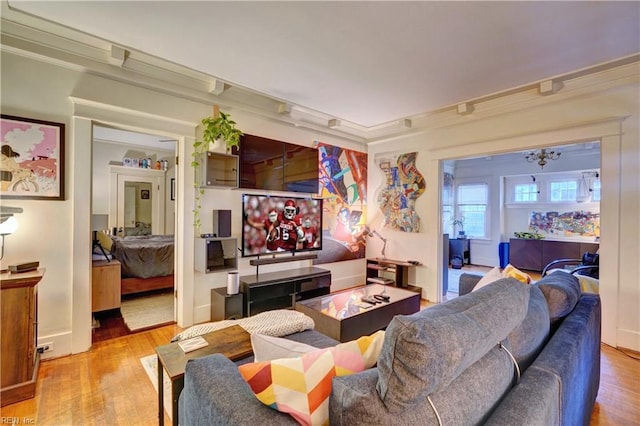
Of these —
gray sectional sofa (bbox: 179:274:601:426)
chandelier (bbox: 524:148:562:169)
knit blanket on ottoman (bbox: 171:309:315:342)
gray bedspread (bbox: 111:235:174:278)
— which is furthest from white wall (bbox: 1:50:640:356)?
gray sectional sofa (bbox: 179:274:601:426)

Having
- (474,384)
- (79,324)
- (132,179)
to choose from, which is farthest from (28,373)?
(132,179)

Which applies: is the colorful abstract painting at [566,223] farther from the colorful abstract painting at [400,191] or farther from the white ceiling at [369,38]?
the white ceiling at [369,38]

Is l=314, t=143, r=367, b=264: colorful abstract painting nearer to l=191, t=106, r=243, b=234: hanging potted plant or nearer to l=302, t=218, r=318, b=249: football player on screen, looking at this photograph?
l=302, t=218, r=318, b=249: football player on screen

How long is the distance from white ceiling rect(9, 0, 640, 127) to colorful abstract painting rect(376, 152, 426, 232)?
1457 millimetres

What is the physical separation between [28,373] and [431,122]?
15.6ft

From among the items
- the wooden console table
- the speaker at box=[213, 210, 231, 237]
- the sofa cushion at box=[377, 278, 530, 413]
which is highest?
the speaker at box=[213, 210, 231, 237]

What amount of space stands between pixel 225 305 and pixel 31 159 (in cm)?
206

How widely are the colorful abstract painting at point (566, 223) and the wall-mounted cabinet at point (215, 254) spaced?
658cm

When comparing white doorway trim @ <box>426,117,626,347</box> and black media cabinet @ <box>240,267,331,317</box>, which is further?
black media cabinet @ <box>240,267,331,317</box>

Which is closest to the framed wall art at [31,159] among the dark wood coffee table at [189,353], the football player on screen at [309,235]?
the dark wood coffee table at [189,353]

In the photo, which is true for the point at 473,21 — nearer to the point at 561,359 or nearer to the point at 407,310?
the point at 561,359

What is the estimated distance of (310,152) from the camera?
14.0 ft

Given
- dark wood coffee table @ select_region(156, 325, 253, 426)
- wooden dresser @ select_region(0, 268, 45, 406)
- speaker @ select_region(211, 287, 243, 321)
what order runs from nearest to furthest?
dark wood coffee table @ select_region(156, 325, 253, 426), wooden dresser @ select_region(0, 268, 45, 406), speaker @ select_region(211, 287, 243, 321)

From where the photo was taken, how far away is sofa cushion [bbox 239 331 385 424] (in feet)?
2.66
